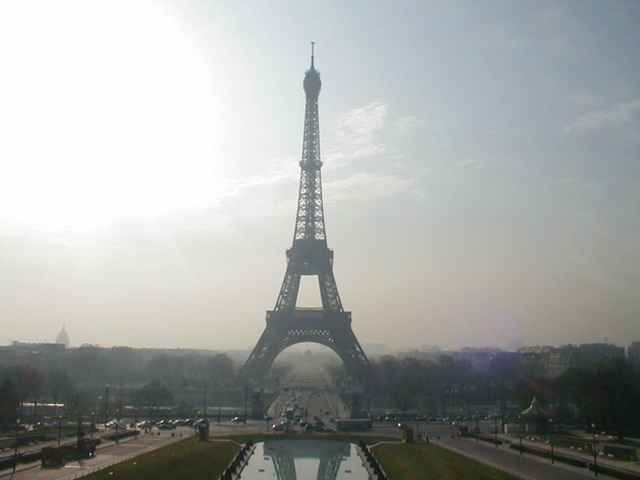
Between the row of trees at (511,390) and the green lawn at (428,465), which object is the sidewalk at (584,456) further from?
the green lawn at (428,465)

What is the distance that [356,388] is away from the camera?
77375 mm

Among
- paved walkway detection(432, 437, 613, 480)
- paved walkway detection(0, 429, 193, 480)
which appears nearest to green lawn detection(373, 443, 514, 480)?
paved walkway detection(432, 437, 613, 480)

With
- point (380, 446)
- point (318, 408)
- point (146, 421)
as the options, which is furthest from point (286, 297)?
point (380, 446)

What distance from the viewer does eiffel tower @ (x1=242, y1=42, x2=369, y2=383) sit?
67625 mm

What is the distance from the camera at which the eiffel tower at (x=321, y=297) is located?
6762 cm

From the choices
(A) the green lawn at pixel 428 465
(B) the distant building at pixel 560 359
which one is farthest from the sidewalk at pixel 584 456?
(B) the distant building at pixel 560 359

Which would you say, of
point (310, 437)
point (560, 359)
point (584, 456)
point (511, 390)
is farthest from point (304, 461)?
point (560, 359)

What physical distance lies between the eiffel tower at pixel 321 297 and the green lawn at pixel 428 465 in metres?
28.9

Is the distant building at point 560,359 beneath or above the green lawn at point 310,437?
above

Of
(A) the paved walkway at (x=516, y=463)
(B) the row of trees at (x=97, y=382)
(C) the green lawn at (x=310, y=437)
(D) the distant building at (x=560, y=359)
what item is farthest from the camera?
(D) the distant building at (x=560, y=359)

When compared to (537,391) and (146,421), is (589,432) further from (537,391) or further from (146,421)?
(146,421)

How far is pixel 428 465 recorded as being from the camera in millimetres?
32719

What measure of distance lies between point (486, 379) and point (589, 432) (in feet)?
144

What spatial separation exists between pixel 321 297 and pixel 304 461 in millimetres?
34551
